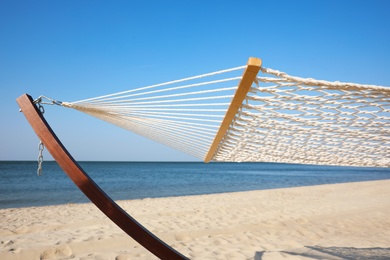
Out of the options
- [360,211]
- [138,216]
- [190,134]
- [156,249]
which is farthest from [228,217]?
[156,249]

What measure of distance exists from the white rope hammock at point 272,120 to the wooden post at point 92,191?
33 cm

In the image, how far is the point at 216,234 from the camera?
13.4 ft

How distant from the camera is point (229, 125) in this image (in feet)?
7.35

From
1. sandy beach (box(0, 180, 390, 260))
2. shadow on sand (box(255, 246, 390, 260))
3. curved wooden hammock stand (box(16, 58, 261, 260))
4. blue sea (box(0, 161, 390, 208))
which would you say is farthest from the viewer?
blue sea (box(0, 161, 390, 208))

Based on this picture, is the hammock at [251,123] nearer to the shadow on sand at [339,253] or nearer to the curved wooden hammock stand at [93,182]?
the curved wooden hammock stand at [93,182]

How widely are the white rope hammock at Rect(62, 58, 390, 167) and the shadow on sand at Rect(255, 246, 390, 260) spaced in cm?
92

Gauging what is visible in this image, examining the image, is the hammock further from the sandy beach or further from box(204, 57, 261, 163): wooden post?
the sandy beach

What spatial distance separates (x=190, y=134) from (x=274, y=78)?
3.53ft

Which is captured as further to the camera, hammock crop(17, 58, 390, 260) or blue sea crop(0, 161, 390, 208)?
blue sea crop(0, 161, 390, 208)

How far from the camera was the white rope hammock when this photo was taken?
1706mm

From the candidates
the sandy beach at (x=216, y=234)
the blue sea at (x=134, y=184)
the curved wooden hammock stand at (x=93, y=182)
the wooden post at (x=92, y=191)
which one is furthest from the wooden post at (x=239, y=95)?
the blue sea at (x=134, y=184)

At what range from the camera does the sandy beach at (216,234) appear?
3.18 m

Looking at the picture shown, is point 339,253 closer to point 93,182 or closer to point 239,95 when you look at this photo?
point 239,95

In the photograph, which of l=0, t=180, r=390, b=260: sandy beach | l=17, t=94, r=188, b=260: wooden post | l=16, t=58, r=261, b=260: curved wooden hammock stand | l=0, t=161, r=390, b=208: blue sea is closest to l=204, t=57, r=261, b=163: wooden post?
l=16, t=58, r=261, b=260: curved wooden hammock stand
